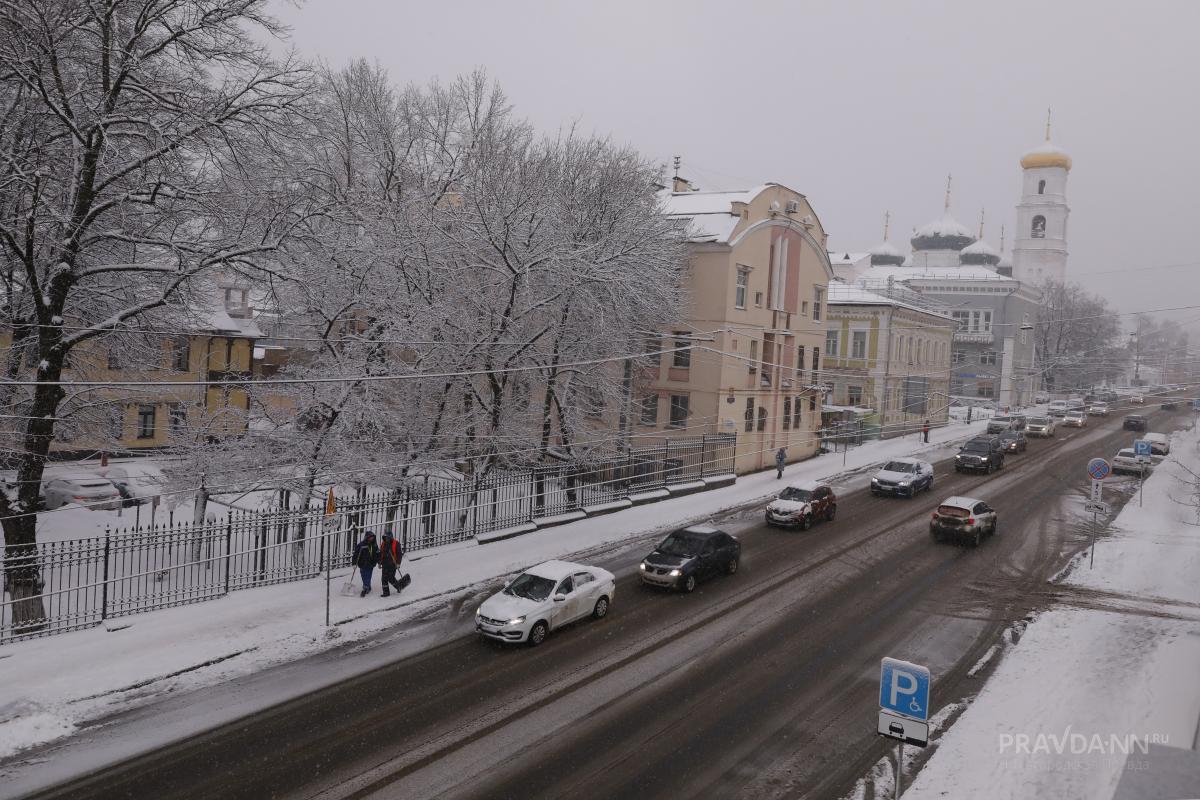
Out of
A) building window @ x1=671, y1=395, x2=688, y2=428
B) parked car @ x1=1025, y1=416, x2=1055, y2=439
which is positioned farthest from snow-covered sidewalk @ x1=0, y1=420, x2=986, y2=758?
parked car @ x1=1025, y1=416, x2=1055, y2=439

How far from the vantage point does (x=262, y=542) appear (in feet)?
62.5

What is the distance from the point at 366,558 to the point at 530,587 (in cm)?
408

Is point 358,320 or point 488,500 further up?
point 358,320

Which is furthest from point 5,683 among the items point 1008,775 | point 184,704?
point 1008,775

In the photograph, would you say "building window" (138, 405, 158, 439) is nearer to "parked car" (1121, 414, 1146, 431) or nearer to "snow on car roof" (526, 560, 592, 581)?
"snow on car roof" (526, 560, 592, 581)

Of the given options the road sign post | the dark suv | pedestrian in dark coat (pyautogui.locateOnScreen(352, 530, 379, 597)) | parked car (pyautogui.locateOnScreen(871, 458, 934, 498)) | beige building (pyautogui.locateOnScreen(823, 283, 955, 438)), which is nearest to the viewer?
the road sign post

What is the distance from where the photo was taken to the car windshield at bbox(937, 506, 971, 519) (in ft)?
81.8

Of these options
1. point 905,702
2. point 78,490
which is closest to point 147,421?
point 78,490

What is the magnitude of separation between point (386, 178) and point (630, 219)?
349 inches

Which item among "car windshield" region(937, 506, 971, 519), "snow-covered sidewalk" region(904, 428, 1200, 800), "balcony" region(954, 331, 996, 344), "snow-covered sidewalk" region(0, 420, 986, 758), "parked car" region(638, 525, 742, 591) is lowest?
"snow-covered sidewalk" region(0, 420, 986, 758)

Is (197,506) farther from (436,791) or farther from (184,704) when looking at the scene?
(436,791)

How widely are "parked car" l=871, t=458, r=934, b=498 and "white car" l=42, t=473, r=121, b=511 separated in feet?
90.9

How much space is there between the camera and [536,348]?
25922 mm

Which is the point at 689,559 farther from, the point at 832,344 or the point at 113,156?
the point at 832,344
